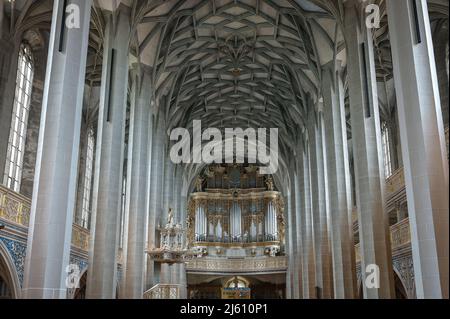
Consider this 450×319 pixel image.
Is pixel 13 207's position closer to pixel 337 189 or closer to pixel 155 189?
pixel 155 189

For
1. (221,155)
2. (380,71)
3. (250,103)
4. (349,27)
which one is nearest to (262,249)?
(221,155)

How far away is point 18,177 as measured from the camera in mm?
19438

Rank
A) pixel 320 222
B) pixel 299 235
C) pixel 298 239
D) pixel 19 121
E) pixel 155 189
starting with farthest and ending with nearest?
pixel 298 239 < pixel 299 235 < pixel 155 189 < pixel 320 222 < pixel 19 121

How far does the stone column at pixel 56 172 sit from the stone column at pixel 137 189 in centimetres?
963

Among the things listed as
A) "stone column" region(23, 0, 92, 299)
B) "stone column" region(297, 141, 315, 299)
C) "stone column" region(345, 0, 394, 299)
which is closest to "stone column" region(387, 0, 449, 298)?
"stone column" region(345, 0, 394, 299)

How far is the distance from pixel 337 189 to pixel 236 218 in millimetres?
23381

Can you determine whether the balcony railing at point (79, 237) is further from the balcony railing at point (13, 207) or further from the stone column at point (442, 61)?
the stone column at point (442, 61)

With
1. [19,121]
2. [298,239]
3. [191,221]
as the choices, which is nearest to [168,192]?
[298,239]

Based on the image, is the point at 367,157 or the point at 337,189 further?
the point at 337,189

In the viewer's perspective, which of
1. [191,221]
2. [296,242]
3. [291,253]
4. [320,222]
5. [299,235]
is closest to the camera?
[320,222]

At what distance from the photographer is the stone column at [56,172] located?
10.3m

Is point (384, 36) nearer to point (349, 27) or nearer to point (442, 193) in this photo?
point (349, 27)

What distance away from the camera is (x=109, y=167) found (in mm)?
16984

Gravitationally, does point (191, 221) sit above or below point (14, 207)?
above
